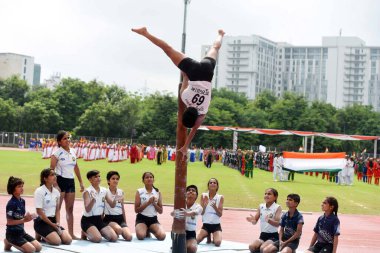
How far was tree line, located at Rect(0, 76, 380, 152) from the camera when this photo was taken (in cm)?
7388

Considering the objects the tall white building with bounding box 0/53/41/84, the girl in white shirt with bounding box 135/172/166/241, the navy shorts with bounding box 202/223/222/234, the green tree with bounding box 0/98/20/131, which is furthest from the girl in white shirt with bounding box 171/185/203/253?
the tall white building with bounding box 0/53/41/84

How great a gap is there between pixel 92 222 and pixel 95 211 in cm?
23

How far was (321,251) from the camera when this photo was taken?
31.8 ft

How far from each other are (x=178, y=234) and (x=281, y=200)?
40.4 feet

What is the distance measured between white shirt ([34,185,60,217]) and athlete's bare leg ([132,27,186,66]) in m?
3.30

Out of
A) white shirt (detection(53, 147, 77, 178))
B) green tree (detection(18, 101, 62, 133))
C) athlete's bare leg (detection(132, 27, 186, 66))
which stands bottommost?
white shirt (detection(53, 147, 77, 178))

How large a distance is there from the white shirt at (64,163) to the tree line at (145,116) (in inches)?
2357

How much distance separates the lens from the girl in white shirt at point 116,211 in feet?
36.7

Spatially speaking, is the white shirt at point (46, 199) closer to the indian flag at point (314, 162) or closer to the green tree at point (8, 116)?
the indian flag at point (314, 162)

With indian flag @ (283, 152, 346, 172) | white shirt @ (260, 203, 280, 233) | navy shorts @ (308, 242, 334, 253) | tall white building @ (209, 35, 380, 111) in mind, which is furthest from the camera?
tall white building @ (209, 35, 380, 111)

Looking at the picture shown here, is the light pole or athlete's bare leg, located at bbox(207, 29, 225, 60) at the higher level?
athlete's bare leg, located at bbox(207, 29, 225, 60)

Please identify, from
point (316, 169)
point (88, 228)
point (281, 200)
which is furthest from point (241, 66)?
point (88, 228)

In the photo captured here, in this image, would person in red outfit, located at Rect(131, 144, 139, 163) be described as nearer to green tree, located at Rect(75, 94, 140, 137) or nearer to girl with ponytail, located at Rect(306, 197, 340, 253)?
green tree, located at Rect(75, 94, 140, 137)

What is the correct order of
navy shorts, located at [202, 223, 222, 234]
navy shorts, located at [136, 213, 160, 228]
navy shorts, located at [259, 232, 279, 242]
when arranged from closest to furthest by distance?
navy shorts, located at [259, 232, 279, 242], navy shorts, located at [202, 223, 222, 234], navy shorts, located at [136, 213, 160, 228]
